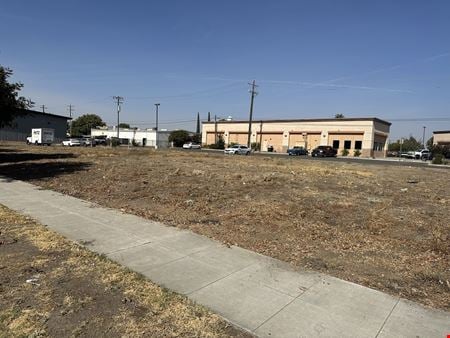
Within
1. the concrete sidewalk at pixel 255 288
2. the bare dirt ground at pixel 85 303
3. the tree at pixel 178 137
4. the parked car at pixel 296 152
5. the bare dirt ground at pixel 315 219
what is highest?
the tree at pixel 178 137

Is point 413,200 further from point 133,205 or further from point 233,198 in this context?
point 133,205

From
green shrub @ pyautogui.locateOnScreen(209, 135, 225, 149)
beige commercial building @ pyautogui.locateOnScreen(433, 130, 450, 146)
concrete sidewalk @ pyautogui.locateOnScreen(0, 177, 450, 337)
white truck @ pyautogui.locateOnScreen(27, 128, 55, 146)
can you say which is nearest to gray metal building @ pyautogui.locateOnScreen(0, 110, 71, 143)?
white truck @ pyautogui.locateOnScreen(27, 128, 55, 146)

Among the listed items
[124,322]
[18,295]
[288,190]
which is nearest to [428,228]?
[288,190]

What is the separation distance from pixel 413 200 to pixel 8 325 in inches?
451

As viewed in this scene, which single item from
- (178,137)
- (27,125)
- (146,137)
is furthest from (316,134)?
(27,125)

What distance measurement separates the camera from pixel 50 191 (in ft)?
38.4

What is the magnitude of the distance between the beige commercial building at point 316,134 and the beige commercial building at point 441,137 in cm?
3107

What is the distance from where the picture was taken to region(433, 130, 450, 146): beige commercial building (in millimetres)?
100062

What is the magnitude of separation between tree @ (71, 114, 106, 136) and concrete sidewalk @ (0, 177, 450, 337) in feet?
463

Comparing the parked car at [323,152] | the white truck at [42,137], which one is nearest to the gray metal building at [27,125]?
the white truck at [42,137]

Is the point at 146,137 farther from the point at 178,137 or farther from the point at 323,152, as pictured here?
the point at 323,152

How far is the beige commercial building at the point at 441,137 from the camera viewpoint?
100 meters

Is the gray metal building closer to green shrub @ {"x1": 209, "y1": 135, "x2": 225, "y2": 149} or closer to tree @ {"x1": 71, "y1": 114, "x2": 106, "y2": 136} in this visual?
green shrub @ {"x1": 209, "y1": 135, "x2": 225, "y2": 149}

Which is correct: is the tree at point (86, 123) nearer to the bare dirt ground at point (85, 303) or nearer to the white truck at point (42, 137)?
the white truck at point (42, 137)
